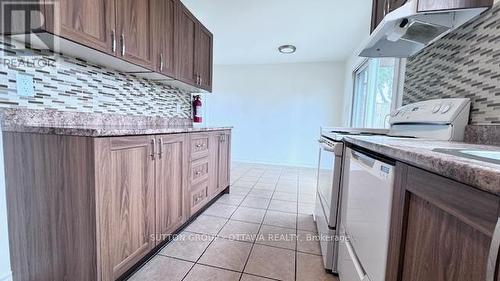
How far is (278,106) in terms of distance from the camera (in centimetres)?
501

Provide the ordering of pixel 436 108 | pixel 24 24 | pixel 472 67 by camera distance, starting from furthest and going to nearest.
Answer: pixel 436 108
pixel 472 67
pixel 24 24

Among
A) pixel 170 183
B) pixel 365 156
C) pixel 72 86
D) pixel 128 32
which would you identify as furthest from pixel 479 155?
pixel 72 86

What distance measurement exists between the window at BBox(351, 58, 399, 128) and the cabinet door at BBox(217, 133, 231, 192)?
1.85m

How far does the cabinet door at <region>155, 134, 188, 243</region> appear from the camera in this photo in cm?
153

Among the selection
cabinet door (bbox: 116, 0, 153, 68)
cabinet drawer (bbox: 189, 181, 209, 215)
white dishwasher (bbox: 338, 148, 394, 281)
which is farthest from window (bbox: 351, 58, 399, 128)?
cabinet door (bbox: 116, 0, 153, 68)

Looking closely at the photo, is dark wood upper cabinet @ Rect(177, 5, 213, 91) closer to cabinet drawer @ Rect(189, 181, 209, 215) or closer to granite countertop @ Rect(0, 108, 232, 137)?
granite countertop @ Rect(0, 108, 232, 137)

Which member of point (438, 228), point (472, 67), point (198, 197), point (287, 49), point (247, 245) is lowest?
point (247, 245)

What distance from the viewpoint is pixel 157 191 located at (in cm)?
151

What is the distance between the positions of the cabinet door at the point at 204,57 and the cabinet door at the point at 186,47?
0.10 metres

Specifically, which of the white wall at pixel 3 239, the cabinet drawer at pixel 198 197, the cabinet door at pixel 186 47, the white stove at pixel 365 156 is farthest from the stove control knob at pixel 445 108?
the white wall at pixel 3 239

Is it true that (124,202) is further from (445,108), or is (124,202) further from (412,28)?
(412,28)

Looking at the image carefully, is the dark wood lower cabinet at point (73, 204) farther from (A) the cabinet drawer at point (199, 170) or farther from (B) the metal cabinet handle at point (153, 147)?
(A) the cabinet drawer at point (199, 170)

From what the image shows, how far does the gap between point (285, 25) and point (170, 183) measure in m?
2.53

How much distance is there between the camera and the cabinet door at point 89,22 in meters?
1.14
